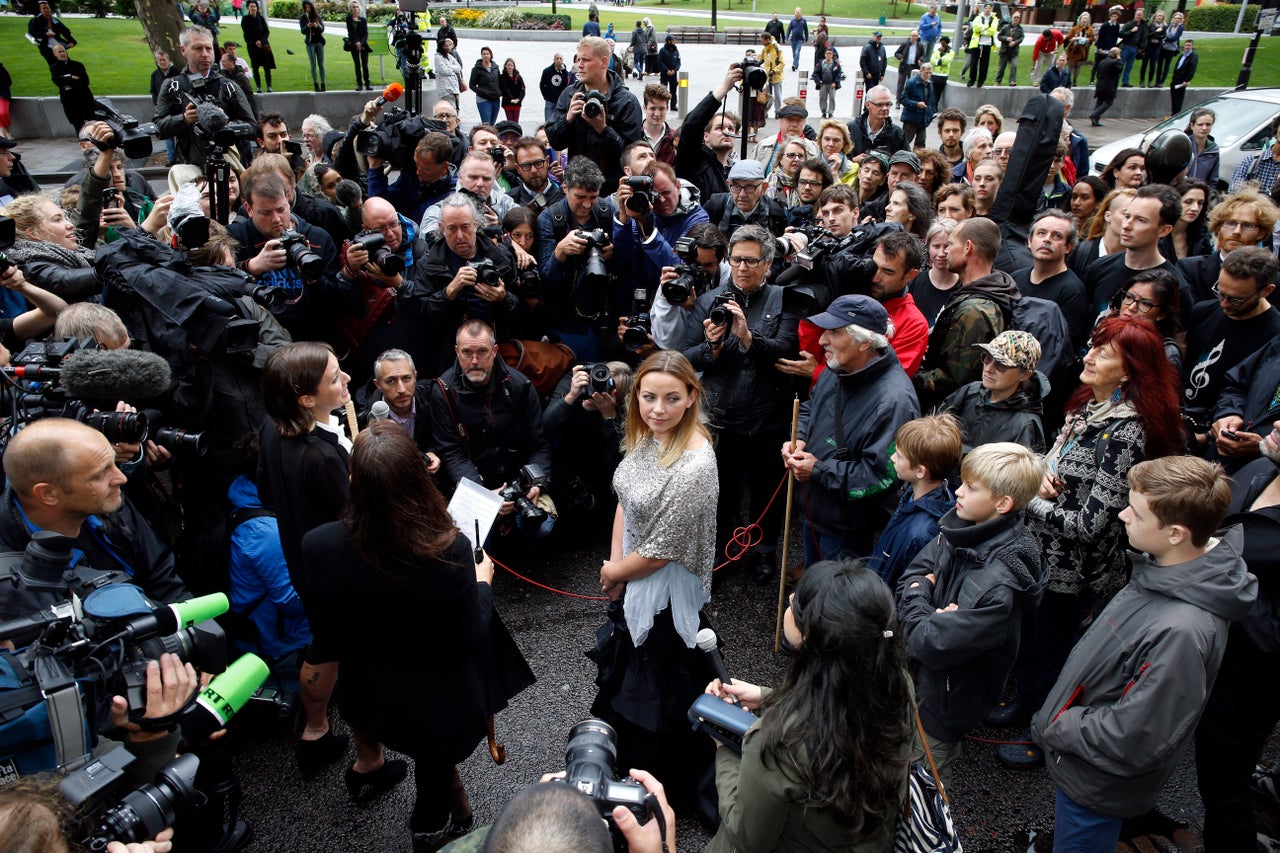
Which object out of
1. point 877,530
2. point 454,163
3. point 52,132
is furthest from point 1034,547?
point 52,132

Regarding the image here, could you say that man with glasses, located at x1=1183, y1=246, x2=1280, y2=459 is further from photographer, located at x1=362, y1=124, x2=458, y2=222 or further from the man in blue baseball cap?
photographer, located at x1=362, y1=124, x2=458, y2=222

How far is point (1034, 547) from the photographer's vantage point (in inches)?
117

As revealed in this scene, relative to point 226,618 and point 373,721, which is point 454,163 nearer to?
point 226,618

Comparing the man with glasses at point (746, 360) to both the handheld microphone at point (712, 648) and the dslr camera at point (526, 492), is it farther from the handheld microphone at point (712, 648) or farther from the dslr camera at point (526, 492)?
the handheld microphone at point (712, 648)

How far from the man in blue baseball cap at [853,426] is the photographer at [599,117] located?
3.67 metres

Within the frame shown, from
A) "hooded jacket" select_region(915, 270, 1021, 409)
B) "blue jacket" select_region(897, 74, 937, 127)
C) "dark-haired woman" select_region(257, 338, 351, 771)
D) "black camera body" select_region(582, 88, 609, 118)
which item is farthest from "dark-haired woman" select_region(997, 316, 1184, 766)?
"blue jacket" select_region(897, 74, 937, 127)

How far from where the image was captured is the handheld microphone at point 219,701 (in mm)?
2393

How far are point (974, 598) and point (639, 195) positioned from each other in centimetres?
322

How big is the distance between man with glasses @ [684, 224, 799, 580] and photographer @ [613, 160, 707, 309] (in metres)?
0.66

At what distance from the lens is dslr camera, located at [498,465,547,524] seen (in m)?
4.11

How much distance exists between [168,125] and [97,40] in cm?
2257

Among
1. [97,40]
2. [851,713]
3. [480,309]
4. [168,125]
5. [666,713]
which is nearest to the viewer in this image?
[851,713]

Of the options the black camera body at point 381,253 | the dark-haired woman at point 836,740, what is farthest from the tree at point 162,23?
A: the dark-haired woman at point 836,740

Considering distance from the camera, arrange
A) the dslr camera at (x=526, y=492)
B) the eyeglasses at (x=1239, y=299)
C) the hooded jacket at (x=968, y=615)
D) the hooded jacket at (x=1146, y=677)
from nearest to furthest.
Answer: the hooded jacket at (x=1146, y=677)
the hooded jacket at (x=968, y=615)
the dslr camera at (x=526, y=492)
the eyeglasses at (x=1239, y=299)
